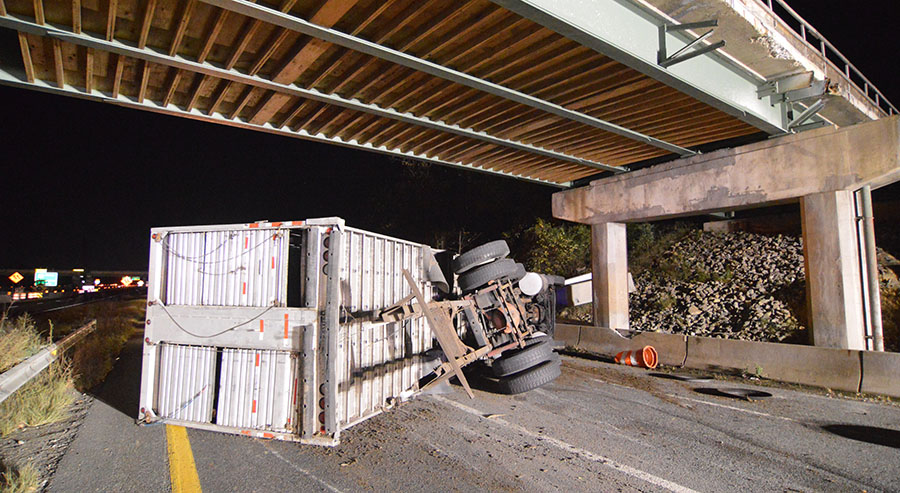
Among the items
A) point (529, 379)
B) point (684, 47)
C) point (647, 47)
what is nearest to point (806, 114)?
point (684, 47)

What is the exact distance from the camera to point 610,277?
1219 centimetres

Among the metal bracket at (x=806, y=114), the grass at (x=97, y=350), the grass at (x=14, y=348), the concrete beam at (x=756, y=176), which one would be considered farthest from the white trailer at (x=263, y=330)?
the metal bracket at (x=806, y=114)

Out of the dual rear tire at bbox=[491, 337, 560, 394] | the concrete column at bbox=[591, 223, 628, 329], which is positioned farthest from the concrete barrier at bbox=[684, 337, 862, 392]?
the dual rear tire at bbox=[491, 337, 560, 394]

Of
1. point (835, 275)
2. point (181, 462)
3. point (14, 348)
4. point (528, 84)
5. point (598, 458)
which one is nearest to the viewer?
point (181, 462)

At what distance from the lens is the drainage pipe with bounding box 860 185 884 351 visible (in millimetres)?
8656

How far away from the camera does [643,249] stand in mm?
17766

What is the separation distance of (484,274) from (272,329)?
389 centimetres

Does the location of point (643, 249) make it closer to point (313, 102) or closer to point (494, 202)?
point (494, 202)

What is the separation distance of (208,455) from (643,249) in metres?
16.5

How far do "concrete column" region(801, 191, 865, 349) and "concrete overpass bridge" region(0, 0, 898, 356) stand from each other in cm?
3

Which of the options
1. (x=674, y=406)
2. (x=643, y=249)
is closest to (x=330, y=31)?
(x=674, y=406)

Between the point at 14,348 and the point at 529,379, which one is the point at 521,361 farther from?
the point at 14,348

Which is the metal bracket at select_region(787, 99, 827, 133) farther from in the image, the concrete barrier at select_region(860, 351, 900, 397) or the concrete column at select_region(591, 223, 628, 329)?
the concrete column at select_region(591, 223, 628, 329)

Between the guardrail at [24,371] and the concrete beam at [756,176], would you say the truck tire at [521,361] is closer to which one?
the concrete beam at [756,176]
